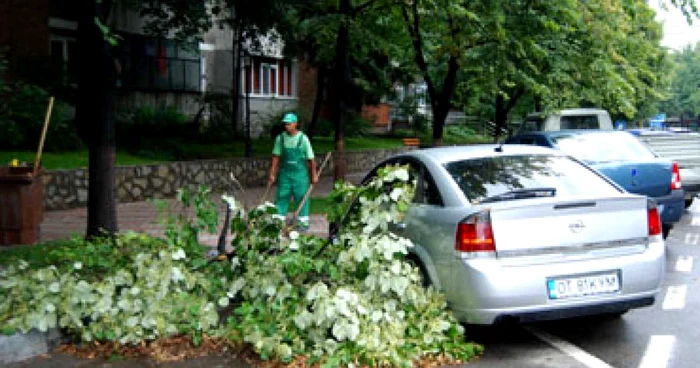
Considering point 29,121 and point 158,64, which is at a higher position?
point 158,64

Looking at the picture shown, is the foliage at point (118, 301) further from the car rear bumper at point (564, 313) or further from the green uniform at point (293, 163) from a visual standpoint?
the green uniform at point (293, 163)

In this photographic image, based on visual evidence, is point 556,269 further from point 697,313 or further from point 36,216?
point 36,216

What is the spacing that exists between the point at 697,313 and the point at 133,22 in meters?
18.9

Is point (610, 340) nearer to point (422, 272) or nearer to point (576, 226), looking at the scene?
point (576, 226)

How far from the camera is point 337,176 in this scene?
557 inches

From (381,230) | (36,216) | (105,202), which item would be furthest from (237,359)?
(36,216)

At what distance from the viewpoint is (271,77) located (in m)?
28.3

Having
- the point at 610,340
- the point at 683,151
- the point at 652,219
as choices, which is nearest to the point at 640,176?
the point at 652,219

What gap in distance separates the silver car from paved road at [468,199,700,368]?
0.32m

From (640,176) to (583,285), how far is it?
4696 mm

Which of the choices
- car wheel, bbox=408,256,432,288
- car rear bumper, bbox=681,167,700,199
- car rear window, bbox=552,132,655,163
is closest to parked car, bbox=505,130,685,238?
car rear window, bbox=552,132,655,163

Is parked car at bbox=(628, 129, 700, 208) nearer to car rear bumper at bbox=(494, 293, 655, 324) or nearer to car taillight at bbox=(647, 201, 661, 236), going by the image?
car taillight at bbox=(647, 201, 661, 236)

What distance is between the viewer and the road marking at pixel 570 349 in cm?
521

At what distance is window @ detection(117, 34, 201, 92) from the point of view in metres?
21.7
